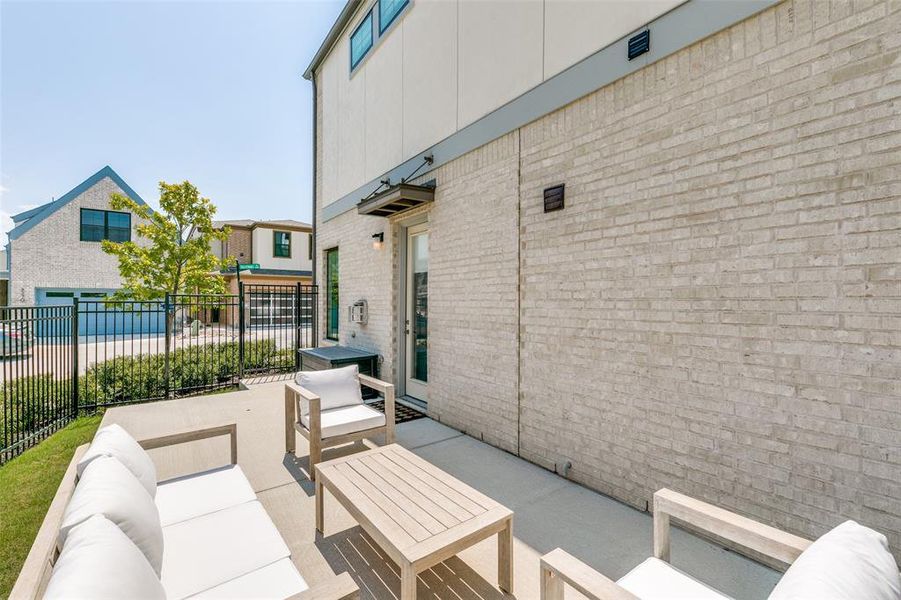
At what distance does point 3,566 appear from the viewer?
2729mm

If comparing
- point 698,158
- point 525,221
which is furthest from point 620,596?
point 525,221

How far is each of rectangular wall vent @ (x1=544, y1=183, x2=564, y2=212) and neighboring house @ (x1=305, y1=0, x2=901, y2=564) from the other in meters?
0.03

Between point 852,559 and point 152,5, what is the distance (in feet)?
33.1

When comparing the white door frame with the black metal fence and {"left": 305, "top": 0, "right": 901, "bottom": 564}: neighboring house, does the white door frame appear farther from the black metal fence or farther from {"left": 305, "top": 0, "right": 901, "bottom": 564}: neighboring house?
the black metal fence

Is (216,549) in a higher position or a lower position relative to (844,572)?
lower

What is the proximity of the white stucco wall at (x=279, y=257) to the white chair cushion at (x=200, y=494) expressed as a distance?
24508 millimetres

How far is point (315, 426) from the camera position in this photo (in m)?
3.88

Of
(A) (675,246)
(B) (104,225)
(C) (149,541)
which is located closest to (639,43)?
(A) (675,246)

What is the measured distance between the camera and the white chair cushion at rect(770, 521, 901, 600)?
117 centimetres

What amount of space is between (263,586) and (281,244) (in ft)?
87.6

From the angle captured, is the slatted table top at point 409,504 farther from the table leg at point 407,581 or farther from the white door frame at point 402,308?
the white door frame at point 402,308

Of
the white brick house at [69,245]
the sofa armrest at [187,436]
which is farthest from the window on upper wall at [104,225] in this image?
the sofa armrest at [187,436]

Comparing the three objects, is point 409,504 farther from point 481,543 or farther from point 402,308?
point 402,308

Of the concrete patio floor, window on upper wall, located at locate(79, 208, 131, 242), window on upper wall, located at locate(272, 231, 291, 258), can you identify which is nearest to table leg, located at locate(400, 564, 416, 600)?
the concrete patio floor
